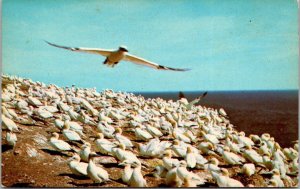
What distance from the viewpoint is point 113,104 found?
263 inches

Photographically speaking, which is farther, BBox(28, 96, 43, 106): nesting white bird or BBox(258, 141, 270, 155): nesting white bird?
BBox(28, 96, 43, 106): nesting white bird

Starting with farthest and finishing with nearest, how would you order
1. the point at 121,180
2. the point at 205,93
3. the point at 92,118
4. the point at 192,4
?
the point at 92,118
the point at 205,93
the point at 192,4
the point at 121,180

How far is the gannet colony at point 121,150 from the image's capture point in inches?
181

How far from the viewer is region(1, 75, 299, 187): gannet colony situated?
4605 millimetres

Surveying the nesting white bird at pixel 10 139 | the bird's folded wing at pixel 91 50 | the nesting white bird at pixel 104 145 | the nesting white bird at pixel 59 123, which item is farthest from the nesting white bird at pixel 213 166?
the nesting white bird at pixel 10 139

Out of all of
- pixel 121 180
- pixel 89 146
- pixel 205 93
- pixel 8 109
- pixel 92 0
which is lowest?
pixel 121 180

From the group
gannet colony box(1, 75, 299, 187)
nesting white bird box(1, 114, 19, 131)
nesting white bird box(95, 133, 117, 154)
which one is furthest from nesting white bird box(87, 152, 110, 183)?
nesting white bird box(1, 114, 19, 131)

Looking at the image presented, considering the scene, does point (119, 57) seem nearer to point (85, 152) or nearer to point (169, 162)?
point (85, 152)

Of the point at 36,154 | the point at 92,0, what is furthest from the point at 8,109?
the point at 92,0

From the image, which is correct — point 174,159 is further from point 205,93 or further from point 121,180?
point 205,93

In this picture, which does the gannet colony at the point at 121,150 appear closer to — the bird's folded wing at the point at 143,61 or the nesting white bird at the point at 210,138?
the nesting white bird at the point at 210,138

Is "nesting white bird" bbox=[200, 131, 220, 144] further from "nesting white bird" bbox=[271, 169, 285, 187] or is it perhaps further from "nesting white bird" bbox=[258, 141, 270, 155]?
"nesting white bird" bbox=[271, 169, 285, 187]

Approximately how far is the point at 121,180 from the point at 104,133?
790mm

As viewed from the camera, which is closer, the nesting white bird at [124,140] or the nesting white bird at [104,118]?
the nesting white bird at [124,140]
